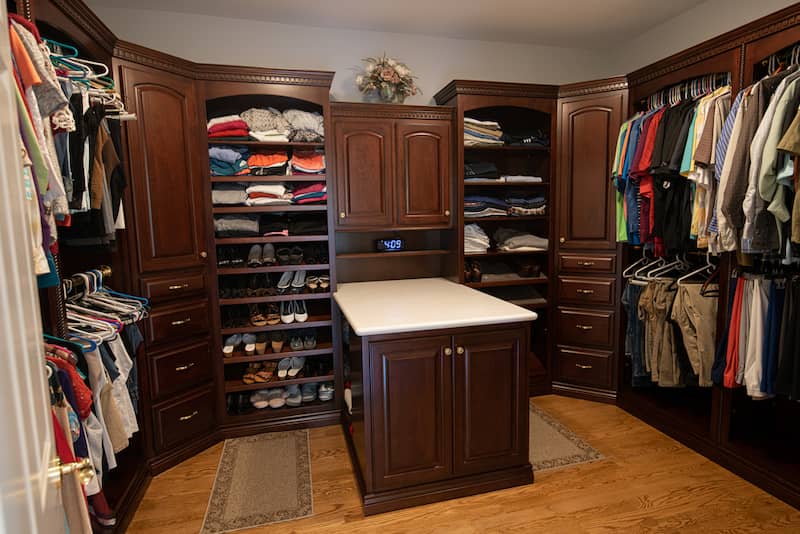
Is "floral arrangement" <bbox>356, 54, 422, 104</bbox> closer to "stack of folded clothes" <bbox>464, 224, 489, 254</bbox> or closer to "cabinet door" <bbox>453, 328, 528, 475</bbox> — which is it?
"stack of folded clothes" <bbox>464, 224, 489, 254</bbox>

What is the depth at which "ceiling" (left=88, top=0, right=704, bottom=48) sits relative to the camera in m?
2.71

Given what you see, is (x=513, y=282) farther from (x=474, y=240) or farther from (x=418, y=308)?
(x=418, y=308)

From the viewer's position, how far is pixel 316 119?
2.71 m

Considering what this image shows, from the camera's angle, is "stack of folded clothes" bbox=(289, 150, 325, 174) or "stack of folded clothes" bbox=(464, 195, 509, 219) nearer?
"stack of folded clothes" bbox=(289, 150, 325, 174)

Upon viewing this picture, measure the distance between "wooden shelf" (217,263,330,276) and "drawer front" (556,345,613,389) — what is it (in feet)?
6.23

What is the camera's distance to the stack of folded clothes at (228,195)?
2.63 metres

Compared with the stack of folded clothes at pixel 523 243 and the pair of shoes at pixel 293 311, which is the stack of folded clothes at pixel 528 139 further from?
the pair of shoes at pixel 293 311

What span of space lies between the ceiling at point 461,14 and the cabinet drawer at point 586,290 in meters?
1.84

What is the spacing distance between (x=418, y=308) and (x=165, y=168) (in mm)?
1595

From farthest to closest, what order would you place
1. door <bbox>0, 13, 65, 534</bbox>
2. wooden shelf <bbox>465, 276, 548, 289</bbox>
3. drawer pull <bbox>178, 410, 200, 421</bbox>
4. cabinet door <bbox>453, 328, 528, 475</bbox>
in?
wooden shelf <bbox>465, 276, 548, 289</bbox> < drawer pull <bbox>178, 410, 200, 421</bbox> < cabinet door <bbox>453, 328, 528, 475</bbox> < door <bbox>0, 13, 65, 534</bbox>

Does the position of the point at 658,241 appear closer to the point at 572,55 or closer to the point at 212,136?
the point at 572,55

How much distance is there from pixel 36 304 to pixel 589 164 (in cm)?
313

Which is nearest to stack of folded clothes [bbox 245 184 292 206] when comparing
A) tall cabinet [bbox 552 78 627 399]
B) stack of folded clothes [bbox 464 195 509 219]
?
stack of folded clothes [bbox 464 195 509 219]

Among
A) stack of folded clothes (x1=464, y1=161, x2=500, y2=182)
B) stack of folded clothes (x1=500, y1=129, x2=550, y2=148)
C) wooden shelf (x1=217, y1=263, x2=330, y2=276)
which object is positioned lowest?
wooden shelf (x1=217, y1=263, x2=330, y2=276)
